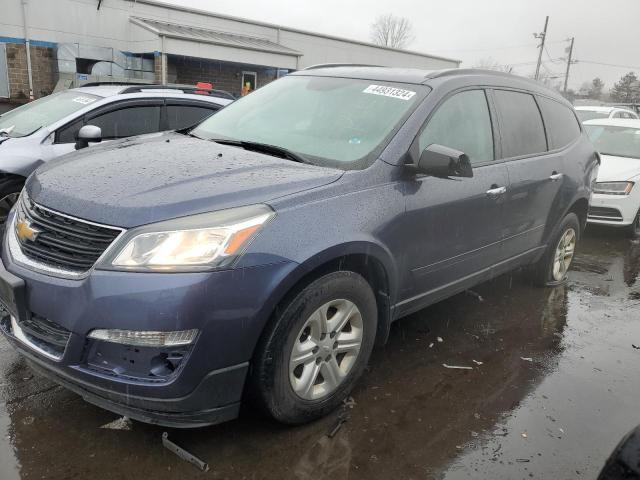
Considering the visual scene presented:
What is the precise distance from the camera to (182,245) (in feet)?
7.38

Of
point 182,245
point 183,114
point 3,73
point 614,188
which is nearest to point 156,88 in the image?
point 183,114

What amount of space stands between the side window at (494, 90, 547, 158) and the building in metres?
14.8

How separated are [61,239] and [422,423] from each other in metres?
2.05

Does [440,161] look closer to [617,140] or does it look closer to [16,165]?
[16,165]

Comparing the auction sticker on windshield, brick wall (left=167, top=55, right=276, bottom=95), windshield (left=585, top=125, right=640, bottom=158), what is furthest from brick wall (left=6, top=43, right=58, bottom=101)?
the auction sticker on windshield

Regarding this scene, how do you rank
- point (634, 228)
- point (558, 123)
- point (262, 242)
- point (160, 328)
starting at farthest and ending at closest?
point (634, 228) < point (558, 123) < point (262, 242) < point (160, 328)

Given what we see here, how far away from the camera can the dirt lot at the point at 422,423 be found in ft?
8.16

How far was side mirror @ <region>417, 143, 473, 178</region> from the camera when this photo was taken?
9.61ft

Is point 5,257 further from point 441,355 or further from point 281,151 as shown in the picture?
point 441,355

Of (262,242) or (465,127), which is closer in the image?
(262,242)

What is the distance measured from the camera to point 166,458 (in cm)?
248

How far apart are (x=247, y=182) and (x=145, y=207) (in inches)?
19.7

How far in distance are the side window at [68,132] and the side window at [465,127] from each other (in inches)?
153

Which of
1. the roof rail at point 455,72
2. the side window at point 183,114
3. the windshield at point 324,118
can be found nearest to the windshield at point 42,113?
the side window at point 183,114
